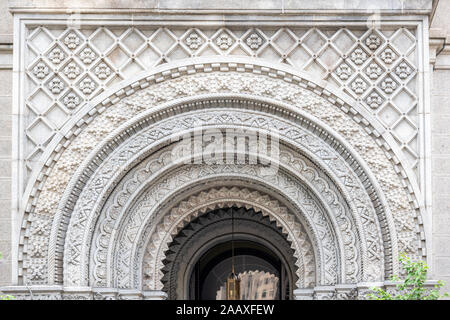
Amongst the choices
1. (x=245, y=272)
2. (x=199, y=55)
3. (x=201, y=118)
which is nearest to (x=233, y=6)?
(x=199, y=55)

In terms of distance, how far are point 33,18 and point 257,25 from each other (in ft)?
8.87

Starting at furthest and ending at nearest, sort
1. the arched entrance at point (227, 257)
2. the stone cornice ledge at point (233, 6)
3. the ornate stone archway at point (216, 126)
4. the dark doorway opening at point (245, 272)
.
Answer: the dark doorway opening at point (245, 272), the arched entrance at point (227, 257), the stone cornice ledge at point (233, 6), the ornate stone archway at point (216, 126)

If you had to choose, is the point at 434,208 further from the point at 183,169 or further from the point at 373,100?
the point at 183,169

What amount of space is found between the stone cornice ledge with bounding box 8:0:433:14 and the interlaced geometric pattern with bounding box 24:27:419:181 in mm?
237

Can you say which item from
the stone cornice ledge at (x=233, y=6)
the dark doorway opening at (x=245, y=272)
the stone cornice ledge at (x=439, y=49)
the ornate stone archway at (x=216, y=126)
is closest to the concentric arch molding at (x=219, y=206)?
the ornate stone archway at (x=216, y=126)

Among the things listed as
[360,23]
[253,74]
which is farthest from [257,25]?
[360,23]

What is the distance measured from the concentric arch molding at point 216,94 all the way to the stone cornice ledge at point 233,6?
2.12ft

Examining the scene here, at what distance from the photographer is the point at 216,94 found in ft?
32.4

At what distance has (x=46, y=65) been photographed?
9.98 metres

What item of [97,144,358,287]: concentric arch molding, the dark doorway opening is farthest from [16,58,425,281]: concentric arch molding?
the dark doorway opening

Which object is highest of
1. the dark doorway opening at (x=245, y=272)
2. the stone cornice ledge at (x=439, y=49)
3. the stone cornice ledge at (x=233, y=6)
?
the stone cornice ledge at (x=233, y=6)

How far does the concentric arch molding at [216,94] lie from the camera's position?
32.1ft

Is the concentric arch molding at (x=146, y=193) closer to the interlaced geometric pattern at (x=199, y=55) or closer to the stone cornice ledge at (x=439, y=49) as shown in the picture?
the interlaced geometric pattern at (x=199, y=55)

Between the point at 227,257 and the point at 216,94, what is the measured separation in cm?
700
